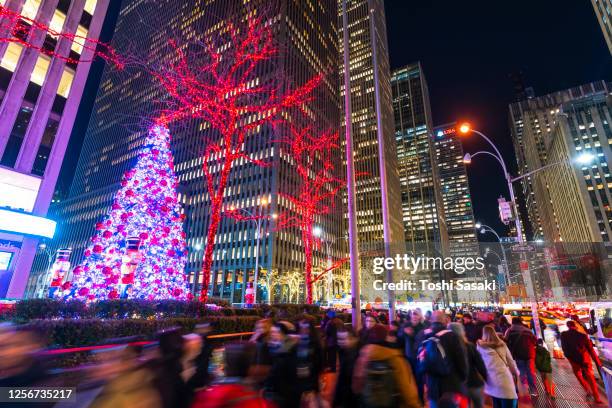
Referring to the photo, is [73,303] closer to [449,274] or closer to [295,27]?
[449,274]

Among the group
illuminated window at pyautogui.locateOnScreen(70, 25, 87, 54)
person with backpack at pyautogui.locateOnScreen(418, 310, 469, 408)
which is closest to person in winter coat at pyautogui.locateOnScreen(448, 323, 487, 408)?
person with backpack at pyautogui.locateOnScreen(418, 310, 469, 408)

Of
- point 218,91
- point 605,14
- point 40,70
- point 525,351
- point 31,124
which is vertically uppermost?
point 605,14

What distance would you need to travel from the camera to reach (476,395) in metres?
5.48

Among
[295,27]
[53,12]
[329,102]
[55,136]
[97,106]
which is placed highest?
[295,27]

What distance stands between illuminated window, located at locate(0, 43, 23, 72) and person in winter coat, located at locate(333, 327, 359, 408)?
33819 millimetres

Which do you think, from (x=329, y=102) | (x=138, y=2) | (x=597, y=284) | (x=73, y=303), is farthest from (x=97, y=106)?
(x=597, y=284)

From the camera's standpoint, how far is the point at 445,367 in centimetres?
476

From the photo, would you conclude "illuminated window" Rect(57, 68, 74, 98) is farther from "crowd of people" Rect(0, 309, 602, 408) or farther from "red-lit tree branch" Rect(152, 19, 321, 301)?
"crowd of people" Rect(0, 309, 602, 408)

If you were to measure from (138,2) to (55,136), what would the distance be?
36113 millimetres

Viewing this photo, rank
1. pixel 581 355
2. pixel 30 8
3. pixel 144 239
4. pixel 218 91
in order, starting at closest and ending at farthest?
pixel 581 355, pixel 144 239, pixel 218 91, pixel 30 8

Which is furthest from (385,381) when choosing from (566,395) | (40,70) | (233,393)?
(40,70)

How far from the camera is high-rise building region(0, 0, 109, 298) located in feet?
76.8

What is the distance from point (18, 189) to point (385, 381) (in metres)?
31.4

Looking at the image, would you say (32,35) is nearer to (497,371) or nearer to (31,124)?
(31,124)
